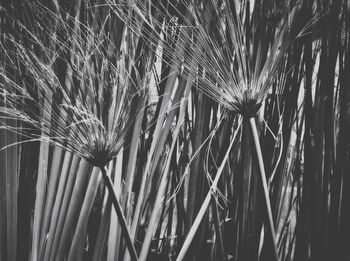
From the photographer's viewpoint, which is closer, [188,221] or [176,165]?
[188,221]

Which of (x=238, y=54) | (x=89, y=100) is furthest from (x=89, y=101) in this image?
(x=238, y=54)

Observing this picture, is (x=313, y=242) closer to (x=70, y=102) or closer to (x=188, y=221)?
(x=188, y=221)

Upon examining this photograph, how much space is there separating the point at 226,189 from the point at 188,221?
182mm

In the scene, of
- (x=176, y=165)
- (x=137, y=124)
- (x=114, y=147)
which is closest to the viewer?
(x=114, y=147)

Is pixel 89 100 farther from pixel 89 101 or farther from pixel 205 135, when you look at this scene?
pixel 205 135

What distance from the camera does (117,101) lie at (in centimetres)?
68

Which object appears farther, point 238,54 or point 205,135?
point 205,135

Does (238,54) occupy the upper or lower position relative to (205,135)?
upper

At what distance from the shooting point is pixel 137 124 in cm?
81

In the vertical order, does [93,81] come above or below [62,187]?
above

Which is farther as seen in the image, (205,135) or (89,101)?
(205,135)

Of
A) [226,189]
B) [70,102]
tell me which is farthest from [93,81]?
[226,189]

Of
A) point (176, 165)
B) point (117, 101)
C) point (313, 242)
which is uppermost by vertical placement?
point (117, 101)

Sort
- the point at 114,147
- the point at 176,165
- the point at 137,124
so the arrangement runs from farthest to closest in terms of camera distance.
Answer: the point at 176,165 → the point at 137,124 → the point at 114,147
